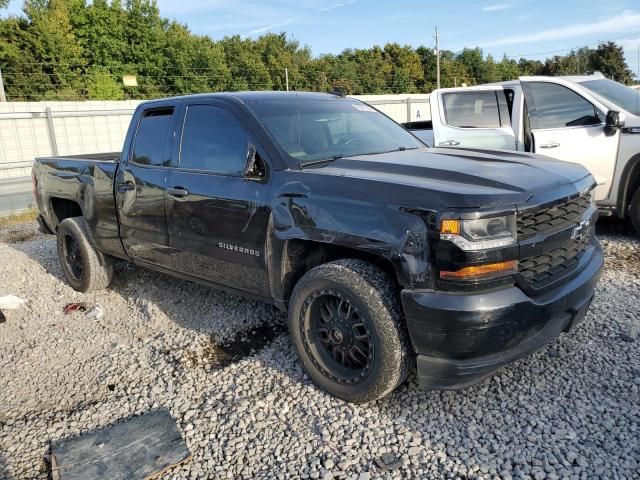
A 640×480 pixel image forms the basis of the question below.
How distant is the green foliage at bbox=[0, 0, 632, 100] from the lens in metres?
35.2

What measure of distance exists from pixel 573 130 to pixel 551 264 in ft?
12.6


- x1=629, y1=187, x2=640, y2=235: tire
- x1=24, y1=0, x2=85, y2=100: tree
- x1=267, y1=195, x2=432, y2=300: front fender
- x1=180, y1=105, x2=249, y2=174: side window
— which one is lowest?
x1=629, y1=187, x2=640, y2=235: tire

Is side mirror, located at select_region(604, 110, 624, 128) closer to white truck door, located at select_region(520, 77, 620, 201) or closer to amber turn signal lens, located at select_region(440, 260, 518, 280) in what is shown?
white truck door, located at select_region(520, 77, 620, 201)

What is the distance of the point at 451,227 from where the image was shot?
2.61 metres

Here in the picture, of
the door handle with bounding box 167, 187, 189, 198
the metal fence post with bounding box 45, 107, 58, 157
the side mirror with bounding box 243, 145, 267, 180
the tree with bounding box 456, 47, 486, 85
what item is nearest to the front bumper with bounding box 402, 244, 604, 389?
the side mirror with bounding box 243, 145, 267, 180

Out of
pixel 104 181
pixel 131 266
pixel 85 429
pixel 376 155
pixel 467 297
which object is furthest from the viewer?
pixel 131 266

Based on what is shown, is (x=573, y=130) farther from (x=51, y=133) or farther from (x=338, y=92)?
(x=51, y=133)

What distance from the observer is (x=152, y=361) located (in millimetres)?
3977

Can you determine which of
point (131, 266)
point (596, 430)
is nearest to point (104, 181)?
point (131, 266)

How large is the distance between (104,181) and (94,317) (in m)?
1.27

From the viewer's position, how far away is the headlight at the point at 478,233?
2602 millimetres

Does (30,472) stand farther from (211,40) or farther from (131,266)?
(211,40)

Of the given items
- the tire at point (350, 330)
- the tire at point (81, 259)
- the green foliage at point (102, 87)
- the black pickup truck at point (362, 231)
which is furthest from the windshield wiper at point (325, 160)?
the green foliage at point (102, 87)

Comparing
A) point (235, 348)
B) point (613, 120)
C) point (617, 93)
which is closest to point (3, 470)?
point (235, 348)
